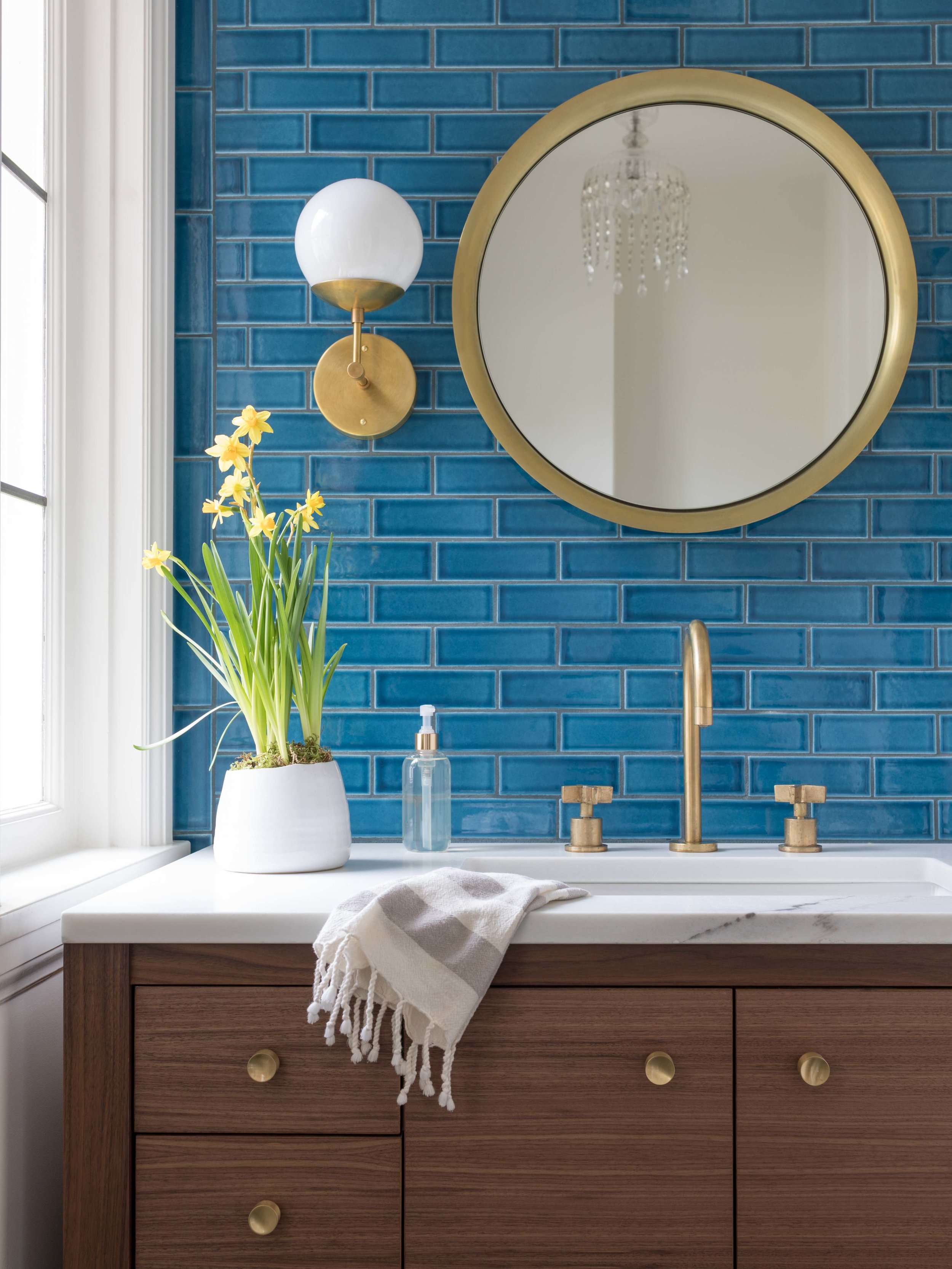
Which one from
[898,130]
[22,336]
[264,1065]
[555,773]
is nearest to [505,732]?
[555,773]

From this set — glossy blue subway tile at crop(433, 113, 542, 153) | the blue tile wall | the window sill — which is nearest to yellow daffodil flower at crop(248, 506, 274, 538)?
the blue tile wall

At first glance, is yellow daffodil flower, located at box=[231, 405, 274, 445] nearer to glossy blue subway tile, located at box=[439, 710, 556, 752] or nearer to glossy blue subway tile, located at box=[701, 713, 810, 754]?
glossy blue subway tile, located at box=[439, 710, 556, 752]

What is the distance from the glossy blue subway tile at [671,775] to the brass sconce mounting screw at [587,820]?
0.10 m

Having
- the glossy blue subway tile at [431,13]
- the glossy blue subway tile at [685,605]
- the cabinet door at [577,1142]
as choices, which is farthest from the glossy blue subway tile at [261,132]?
the cabinet door at [577,1142]

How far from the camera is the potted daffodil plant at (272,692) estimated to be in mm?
1290

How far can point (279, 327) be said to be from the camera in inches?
62.9

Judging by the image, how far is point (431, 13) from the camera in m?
1.59

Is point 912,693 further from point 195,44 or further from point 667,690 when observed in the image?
point 195,44

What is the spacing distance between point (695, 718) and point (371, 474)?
24.8 inches

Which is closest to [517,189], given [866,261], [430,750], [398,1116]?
[866,261]

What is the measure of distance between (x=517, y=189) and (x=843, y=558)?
769 millimetres

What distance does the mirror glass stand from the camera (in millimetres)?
1549

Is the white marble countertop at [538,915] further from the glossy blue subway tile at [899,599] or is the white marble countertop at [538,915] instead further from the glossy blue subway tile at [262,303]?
the glossy blue subway tile at [262,303]

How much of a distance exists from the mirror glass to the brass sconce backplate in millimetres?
140
